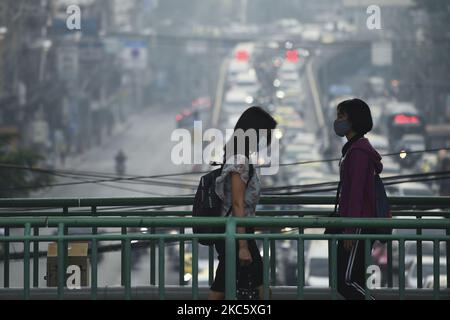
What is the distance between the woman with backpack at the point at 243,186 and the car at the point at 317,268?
2097cm

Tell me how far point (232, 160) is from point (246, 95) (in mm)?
77544

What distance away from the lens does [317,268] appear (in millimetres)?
31312

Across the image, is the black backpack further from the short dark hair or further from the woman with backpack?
the short dark hair

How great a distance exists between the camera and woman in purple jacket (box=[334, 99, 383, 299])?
29.8 feet

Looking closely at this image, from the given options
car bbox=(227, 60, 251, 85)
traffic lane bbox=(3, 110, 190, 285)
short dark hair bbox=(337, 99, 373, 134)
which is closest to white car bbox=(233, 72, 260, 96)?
car bbox=(227, 60, 251, 85)

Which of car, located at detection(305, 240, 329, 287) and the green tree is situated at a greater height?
the green tree

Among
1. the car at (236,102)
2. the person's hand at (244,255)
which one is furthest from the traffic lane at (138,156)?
the person's hand at (244,255)

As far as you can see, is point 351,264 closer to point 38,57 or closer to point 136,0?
point 38,57

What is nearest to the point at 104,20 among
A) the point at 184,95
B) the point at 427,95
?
the point at 427,95

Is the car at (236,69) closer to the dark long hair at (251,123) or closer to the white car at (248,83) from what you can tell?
the white car at (248,83)

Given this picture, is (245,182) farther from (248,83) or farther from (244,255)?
(248,83)

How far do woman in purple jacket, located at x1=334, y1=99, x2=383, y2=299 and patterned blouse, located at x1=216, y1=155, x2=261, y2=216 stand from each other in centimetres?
57

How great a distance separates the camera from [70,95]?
88.0 metres

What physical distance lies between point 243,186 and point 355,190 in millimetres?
715
